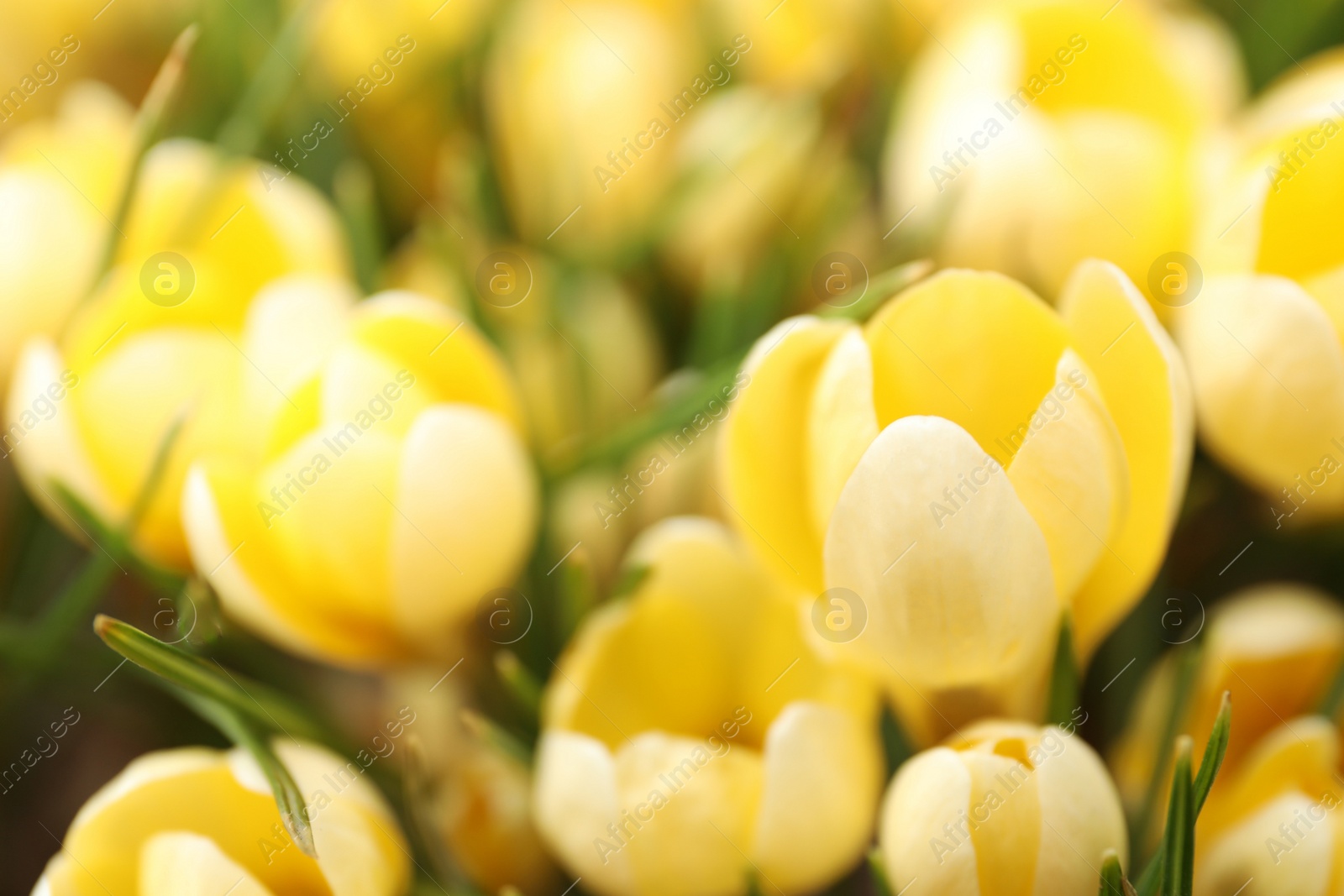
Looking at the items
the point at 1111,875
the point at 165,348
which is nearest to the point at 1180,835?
the point at 1111,875

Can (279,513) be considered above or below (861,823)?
above

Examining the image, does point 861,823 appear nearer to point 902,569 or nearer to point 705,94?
point 902,569

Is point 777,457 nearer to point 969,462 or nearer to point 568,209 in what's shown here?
point 969,462

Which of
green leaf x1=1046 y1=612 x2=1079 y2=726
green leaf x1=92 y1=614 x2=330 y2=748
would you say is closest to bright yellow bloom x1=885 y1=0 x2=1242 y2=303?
green leaf x1=1046 y1=612 x2=1079 y2=726

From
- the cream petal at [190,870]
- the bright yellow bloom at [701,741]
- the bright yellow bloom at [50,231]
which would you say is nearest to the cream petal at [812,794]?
the bright yellow bloom at [701,741]

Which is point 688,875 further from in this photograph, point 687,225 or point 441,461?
point 687,225

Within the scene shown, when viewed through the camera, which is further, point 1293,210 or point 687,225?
point 687,225

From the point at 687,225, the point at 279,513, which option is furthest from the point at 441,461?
the point at 687,225
